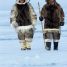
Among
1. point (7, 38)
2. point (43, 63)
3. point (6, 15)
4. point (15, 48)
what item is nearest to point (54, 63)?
point (43, 63)

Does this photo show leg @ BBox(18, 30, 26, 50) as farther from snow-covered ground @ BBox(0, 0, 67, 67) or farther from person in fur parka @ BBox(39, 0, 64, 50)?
person in fur parka @ BBox(39, 0, 64, 50)

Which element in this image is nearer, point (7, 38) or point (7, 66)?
point (7, 66)

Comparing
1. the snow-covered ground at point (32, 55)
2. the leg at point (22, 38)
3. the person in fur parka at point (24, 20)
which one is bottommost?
the snow-covered ground at point (32, 55)

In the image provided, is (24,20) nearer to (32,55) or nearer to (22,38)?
(22,38)

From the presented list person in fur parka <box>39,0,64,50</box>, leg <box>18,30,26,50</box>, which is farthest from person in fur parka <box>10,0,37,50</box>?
person in fur parka <box>39,0,64,50</box>

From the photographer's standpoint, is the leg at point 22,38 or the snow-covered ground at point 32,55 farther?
the leg at point 22,38

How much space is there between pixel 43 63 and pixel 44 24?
2.14 meters

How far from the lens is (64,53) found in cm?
1419

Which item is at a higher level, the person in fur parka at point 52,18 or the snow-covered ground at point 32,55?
the person in fur parka at point 52,18

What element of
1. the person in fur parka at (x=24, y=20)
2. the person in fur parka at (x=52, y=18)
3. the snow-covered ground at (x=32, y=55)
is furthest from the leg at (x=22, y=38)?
the person in fur parka at (x=52, y=18)

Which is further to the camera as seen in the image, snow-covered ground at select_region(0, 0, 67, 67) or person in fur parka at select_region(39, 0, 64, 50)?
person in fur parka at select_region(39, 0, 64, 50)

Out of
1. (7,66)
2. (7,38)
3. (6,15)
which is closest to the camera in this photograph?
(7,66)

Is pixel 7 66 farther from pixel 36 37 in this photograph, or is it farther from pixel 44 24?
pixel 36 37

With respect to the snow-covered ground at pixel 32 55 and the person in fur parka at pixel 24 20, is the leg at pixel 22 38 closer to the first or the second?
the person in fur parka at pixel 24 20
